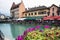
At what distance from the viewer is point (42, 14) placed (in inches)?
84.6

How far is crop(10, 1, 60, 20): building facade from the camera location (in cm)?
208

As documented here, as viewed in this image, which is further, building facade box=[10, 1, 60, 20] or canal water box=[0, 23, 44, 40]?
canal water box=[0, 23, 44, 40]

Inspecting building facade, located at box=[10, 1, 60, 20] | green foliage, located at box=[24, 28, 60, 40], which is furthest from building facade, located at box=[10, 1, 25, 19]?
green foliage, located at box=[24, 28, 60, 40]

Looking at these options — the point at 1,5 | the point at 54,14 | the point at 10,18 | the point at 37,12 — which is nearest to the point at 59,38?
the point at 54,14

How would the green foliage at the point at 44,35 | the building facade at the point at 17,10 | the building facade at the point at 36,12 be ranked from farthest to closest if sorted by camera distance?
the building facade at the point at 17,10
the building facade at the point at 36,12
the green foliage at the point at 44,35

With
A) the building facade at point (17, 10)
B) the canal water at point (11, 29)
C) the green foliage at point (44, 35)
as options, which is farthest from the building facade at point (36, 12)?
the green foliage at point (44, 35)

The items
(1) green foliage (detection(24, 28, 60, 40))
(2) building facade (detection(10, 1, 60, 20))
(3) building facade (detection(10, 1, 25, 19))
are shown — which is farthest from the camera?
(3) building facade (detection(10, 1, 25, 19))

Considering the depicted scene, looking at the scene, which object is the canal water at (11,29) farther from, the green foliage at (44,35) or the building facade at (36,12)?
the green foliage at (44,35)

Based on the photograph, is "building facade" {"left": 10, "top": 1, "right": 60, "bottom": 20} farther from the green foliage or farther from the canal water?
the green foliage

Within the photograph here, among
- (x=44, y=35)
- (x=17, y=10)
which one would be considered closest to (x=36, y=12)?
(x=17, y=10)

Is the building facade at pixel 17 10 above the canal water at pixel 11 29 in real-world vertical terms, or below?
above

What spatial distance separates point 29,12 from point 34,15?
0.07 meters

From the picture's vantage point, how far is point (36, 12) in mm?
2207

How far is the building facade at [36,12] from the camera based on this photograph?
2.08 m
